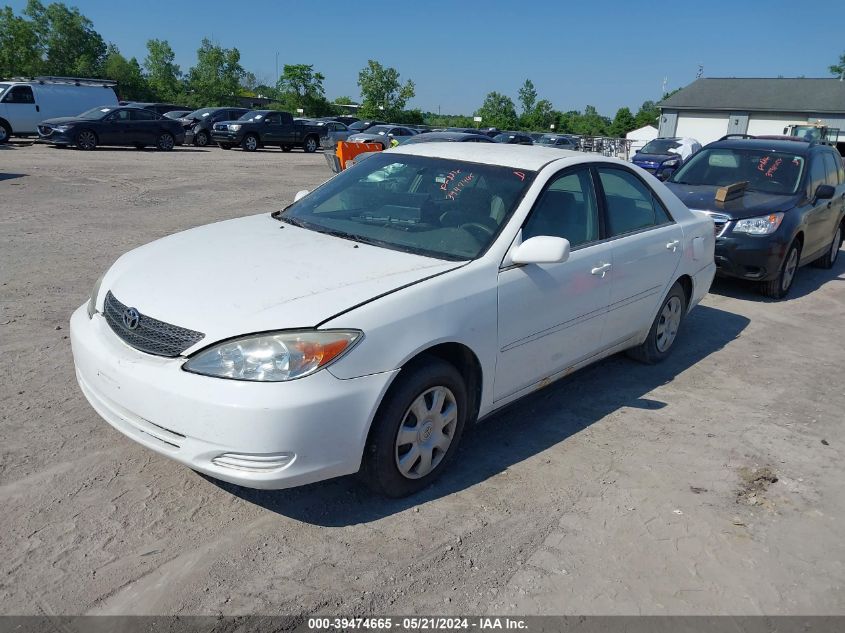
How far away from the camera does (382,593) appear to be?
2744mm

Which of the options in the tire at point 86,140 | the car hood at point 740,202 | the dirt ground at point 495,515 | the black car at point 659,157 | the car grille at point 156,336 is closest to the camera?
the dirt ground at point 495,515

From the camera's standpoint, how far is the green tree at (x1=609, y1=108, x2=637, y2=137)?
81438 mm

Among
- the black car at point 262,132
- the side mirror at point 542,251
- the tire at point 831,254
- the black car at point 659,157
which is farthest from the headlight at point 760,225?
the black car at point 262,132

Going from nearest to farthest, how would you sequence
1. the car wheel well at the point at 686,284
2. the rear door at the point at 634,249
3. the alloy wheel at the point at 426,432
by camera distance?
the alloy wheel at the point at 426,432
the rear door at the point at 634,249
the car wheel well at the point at 686,284

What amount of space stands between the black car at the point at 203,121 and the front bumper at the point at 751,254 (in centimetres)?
2345

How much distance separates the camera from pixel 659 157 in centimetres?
2419

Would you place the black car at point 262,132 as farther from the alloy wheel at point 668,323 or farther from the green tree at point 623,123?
the green tree at point 623,123

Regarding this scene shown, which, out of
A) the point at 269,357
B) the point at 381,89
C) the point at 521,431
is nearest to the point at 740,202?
the point at 521,431

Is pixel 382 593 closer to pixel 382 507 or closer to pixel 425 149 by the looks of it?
pixel 382 507

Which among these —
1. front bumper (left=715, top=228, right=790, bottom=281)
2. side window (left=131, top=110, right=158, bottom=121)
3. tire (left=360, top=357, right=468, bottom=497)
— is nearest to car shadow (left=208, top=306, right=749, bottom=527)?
tire (left=360, top=357, right=468, bottom=497)

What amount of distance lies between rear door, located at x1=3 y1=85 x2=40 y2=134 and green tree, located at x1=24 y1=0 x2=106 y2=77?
58967 mm

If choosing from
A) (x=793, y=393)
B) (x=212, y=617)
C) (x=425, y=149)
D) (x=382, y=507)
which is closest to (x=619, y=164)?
(x=425, y=149)

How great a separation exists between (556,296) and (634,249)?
102 cm

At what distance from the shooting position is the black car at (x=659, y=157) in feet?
75.5
